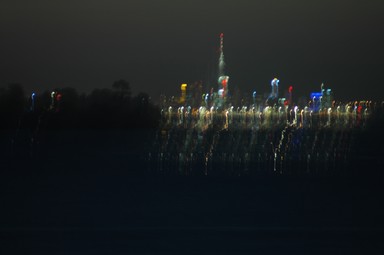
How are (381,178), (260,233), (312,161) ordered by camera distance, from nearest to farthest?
1. (260,233)
2. (381,178)
3. (312,161)

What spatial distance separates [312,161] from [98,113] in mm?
45030

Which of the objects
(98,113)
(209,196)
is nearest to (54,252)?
(209,196)

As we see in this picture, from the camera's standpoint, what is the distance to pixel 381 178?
19344mm

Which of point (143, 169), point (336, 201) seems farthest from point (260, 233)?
point (143, 169)

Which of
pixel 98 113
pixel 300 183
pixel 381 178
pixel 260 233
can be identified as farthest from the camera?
pixel 98 113

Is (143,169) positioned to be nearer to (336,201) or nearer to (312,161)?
(312,161)

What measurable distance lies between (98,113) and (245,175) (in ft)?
166

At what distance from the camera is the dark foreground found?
30.8 feet

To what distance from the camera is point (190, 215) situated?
12047 millimetres

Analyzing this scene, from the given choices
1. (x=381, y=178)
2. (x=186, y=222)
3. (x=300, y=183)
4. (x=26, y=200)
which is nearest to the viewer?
(x=186, y=222)

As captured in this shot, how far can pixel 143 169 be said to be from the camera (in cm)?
2227

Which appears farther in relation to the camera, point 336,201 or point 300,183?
Answer: point 300,183

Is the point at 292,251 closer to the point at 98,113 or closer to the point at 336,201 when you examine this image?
the point at 336,201

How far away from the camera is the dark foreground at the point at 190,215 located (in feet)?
30.8
